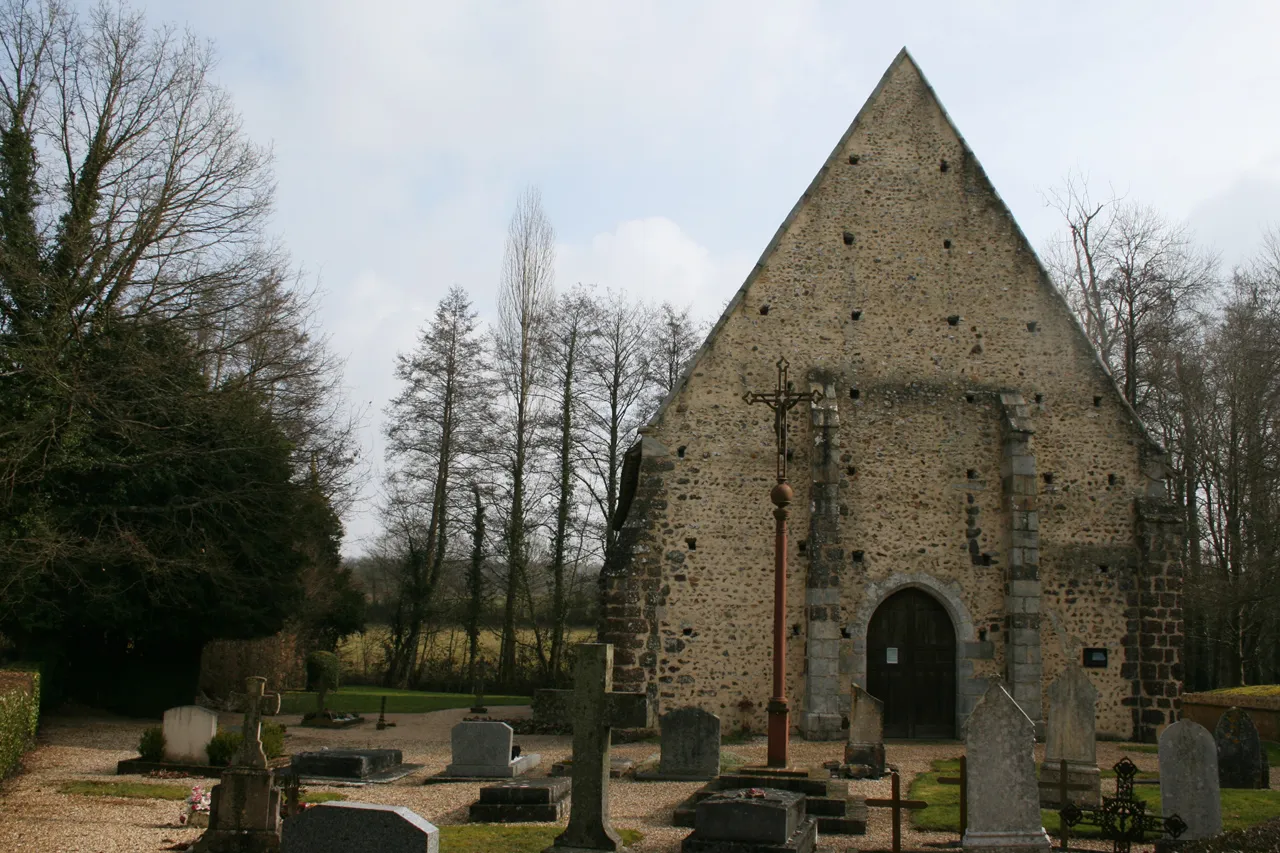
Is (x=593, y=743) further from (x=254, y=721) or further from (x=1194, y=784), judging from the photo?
(x=1194, y=784)

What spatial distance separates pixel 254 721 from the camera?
7898mm

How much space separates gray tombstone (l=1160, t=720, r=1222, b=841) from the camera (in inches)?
315

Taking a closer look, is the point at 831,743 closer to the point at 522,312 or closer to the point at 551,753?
the point at 551,753

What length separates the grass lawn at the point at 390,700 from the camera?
74.5 feet

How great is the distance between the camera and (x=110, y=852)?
25.2ft

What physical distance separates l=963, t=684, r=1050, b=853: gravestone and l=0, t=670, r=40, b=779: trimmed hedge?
30.8ft

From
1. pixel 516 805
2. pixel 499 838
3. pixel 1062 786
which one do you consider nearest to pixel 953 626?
pixel 1062 786

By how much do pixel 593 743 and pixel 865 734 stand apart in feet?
18.3

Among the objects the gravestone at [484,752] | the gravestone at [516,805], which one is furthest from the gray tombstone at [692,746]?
the gravestone at [516,805]

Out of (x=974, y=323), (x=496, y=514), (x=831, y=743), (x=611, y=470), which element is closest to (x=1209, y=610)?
(x=974, y=323)

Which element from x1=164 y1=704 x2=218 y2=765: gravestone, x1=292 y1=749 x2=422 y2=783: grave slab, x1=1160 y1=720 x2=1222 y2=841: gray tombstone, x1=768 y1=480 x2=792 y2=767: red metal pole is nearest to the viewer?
x1=1160 y1=720 x2=1222 y2=841: gray tombstone

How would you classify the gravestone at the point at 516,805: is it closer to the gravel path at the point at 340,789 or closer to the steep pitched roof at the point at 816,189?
the gravel path at the point at 340,789

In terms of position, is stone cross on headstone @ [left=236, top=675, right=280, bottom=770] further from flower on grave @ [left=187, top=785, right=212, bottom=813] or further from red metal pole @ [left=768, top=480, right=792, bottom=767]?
red metal pole @ [left=768, top=480, right=792, bottom=767]

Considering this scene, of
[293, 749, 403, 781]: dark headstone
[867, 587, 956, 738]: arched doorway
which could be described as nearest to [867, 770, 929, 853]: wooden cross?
[293, 749, 403, 781]: dark headstone
